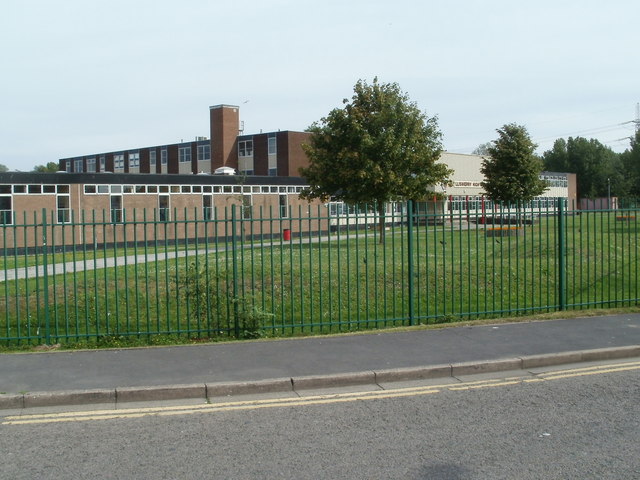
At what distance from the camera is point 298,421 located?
6.13 meters

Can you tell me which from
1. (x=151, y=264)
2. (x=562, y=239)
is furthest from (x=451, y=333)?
(x=151, y=264)

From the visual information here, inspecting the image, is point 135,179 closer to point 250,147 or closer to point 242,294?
point 242,294

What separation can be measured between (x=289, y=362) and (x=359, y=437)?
2603mm

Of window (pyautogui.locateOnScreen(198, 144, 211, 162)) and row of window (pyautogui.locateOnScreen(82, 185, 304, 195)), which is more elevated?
window (pyautogui.locateOnScreen(198, 144, 211, 162))

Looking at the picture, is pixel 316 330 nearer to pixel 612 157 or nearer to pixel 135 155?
pixel 135 155

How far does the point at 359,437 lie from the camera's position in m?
5.63

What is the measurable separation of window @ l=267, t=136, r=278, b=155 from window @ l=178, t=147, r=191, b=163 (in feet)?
39.8

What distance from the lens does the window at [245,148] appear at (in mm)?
61406

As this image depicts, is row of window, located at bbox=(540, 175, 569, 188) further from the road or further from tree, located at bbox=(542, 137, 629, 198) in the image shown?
the road

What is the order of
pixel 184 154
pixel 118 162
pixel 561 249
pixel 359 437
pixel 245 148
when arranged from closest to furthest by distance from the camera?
pixel 359 437, pixel 561 249, pixel 245 148, pixel 184 154, pixel 118 162

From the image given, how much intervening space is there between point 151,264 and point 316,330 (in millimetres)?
8583

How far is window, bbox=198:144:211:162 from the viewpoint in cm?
6581

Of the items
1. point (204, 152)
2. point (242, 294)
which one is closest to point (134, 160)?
point (204, 152)

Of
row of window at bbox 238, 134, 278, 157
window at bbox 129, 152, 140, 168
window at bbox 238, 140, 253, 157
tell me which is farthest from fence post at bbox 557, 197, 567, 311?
window at bbox 129, 152, 140, 168
